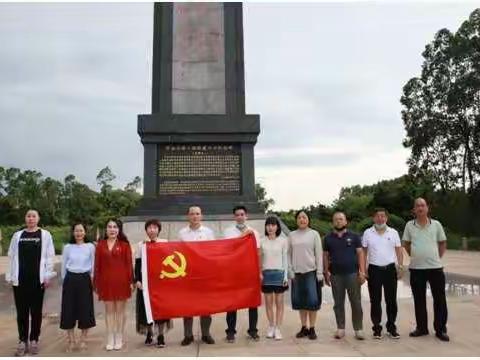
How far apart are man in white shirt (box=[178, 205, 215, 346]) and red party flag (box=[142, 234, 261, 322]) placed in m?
0.08

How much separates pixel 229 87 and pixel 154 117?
176 centimetres

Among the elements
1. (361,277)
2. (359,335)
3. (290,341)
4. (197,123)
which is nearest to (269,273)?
(290,341)

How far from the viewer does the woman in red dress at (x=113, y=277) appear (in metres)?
5.00

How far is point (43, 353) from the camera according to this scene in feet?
16.0

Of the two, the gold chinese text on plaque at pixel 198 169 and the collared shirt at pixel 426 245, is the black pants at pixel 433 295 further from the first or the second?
the gold chinese text on plaque at pixel 198 169

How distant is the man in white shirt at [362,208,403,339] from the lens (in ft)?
17.5

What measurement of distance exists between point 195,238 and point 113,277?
2.81 ft

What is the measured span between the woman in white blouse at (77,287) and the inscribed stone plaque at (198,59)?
706 cm

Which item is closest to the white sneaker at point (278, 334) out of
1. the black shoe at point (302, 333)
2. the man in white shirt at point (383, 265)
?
the black shoe at point (302, 333)

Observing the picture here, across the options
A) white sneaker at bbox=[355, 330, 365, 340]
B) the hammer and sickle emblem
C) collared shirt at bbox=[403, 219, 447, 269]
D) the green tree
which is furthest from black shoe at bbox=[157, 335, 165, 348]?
the green tree

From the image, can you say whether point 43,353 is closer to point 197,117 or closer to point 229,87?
point 197,117

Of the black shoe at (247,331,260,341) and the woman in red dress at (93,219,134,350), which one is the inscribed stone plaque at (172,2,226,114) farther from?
→ the black shoe at (247,331,260,341)

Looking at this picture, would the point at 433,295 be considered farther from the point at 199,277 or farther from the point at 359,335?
the point at 199,277

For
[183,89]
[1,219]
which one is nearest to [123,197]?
[1,219]
